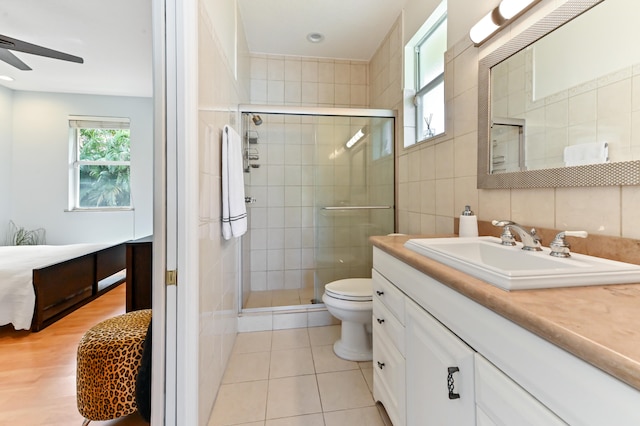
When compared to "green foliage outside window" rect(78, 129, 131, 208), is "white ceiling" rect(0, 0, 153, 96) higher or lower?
higher

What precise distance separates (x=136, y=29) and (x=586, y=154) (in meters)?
3.19

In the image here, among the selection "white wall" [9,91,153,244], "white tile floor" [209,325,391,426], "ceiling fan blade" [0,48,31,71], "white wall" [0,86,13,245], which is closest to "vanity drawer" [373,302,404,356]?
"white tile floor" [209,325,391,426]

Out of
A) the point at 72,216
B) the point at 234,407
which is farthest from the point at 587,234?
the point at 72,216

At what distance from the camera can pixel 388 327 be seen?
3.93 feet

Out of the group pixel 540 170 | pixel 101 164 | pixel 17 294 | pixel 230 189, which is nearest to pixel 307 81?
pixel 230 189

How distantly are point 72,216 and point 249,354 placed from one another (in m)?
3.66

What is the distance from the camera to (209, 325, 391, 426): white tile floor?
4.42 feet

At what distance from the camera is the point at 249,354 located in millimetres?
1911

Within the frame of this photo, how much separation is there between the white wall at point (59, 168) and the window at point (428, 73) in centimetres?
367

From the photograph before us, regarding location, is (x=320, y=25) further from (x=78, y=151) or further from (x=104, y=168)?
(x=78, y=151)

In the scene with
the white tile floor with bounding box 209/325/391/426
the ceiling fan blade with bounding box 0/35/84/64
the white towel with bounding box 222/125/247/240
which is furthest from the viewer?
the ceiling fan blade with bounding box 0/35/84/64

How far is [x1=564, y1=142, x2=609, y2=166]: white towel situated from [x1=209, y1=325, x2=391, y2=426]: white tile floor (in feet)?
4.35

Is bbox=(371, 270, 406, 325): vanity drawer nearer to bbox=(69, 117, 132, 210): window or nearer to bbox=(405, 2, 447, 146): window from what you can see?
bbox=(405, 2, 447, 146): window

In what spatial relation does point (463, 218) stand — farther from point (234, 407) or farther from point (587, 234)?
point (234, 407)
